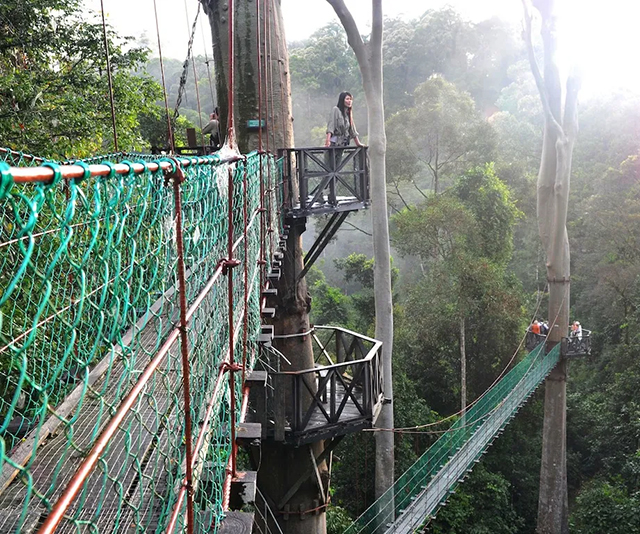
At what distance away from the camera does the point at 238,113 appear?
16.9 ft

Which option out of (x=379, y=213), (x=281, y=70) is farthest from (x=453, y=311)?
(x=281, y=70)

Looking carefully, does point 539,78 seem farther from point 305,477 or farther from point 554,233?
point 305,477

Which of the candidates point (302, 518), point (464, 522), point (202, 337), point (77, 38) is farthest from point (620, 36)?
point (202, 337)

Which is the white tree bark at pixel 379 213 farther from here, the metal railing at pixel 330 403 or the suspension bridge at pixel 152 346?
the metal railing at pixel 330 403

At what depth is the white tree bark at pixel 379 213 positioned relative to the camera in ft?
26.2

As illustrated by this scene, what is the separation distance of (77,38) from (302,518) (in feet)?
16.0

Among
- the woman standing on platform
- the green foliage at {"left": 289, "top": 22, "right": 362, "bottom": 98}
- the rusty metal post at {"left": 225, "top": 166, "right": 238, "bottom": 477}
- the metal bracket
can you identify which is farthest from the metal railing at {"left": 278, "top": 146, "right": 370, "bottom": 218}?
the green foliage at {"left": 289, "top": 22, "right": 362, "bottom": 98}

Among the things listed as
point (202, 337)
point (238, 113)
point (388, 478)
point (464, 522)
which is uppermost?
point (238, 113)

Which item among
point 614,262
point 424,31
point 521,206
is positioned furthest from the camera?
point 424,31

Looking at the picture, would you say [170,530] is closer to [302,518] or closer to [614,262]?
[302,518]

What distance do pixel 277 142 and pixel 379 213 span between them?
301 cm

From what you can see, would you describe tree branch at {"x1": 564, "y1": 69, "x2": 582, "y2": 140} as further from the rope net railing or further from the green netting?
the rope net railing

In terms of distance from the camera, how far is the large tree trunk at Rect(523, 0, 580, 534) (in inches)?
358

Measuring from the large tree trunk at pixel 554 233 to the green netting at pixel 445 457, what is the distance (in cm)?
177
